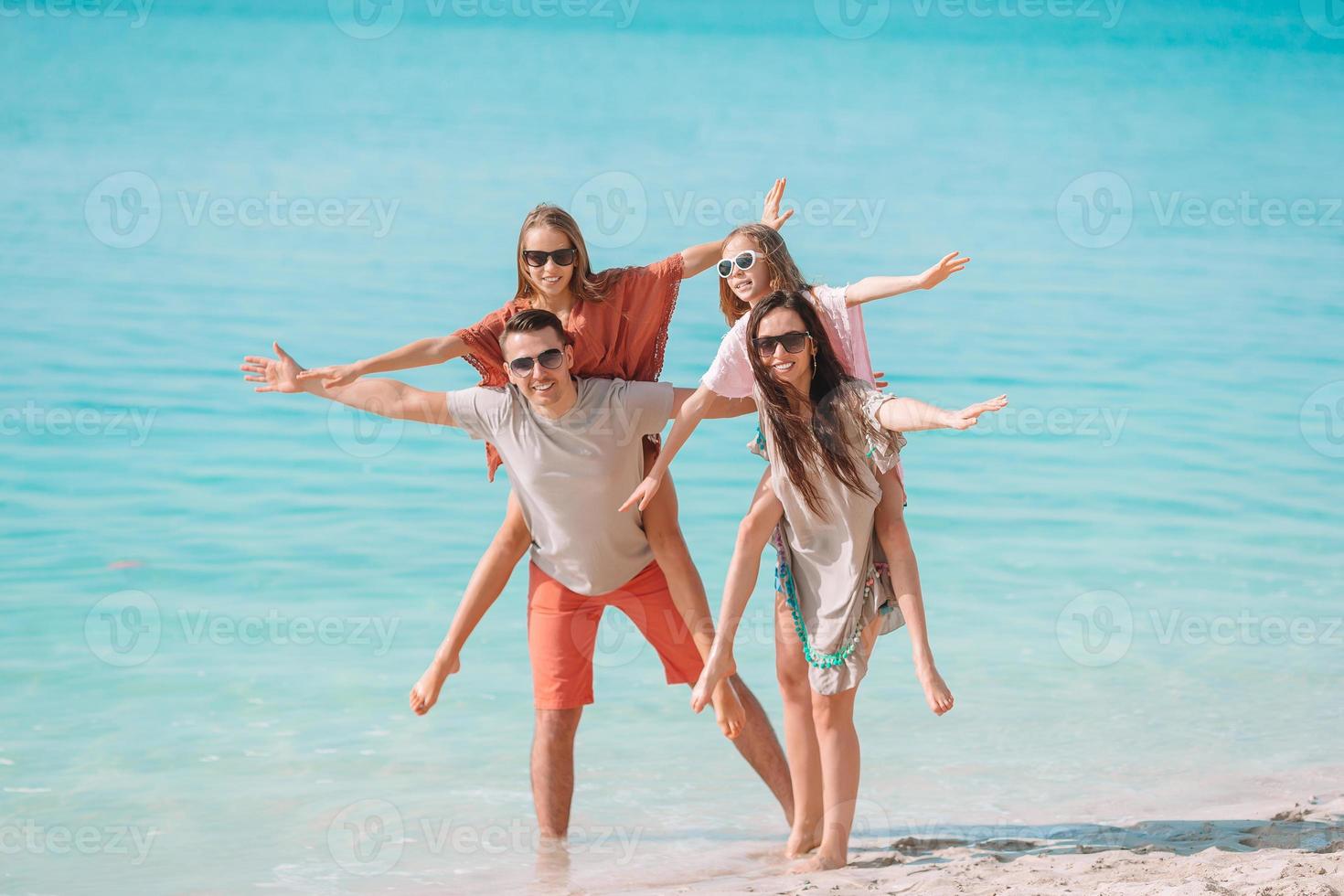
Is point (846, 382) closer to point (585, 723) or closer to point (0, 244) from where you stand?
point (585, 723)

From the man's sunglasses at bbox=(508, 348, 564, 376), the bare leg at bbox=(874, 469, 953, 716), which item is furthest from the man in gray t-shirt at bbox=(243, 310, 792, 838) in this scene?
the bare leg at bbox=(874, 469, 953, 716)

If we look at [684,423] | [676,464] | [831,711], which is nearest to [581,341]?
[684,423]

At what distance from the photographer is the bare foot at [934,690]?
4105 millimetres

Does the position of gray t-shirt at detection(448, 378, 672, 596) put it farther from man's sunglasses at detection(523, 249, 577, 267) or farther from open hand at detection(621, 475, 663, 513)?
man's sunglasses at detection(523, 249, 577, 267)

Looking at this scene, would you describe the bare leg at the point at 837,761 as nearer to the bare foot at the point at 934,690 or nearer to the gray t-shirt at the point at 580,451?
the bare foot at the point at 934,690

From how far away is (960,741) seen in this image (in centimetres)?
603

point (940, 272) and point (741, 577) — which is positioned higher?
point (940, 272)

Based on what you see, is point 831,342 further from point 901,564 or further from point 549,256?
point 549,256

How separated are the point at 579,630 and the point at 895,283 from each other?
5.01 feet

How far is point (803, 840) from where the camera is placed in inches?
188

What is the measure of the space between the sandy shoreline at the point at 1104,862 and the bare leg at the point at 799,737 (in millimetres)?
142

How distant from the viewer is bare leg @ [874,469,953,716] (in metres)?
4.26

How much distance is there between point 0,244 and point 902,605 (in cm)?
1425

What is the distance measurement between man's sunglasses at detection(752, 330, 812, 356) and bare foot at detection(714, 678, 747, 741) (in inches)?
39.6
